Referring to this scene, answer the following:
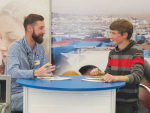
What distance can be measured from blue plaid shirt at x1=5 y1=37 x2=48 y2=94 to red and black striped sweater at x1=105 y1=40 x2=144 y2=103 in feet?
3.16

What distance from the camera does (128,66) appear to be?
8.18 ft

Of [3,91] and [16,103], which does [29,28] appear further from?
[3,91]

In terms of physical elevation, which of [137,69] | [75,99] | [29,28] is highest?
[29,28]

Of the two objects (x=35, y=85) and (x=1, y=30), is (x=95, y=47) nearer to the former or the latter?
(x=1, y=30)

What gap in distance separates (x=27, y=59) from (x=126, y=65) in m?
1.13

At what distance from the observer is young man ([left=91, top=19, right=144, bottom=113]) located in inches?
88.7

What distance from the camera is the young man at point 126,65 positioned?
225 centimetres

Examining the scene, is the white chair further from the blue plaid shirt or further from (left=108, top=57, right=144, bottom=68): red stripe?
(left=108, top=57, right=144, bottom=68): red stripe

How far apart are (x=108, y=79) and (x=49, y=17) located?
1.97 metres

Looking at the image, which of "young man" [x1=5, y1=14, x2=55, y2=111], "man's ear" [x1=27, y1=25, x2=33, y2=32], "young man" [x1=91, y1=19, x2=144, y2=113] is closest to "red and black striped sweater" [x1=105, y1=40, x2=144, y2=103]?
"young man" [x1=91, y1=19, x2=144, y2=113]

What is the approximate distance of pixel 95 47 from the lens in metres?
3.67

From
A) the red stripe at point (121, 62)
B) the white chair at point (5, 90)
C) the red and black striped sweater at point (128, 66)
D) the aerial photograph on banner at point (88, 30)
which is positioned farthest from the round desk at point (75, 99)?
the aerial photograph on banner at point (88, 30)

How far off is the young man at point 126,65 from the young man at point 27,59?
2.25ft

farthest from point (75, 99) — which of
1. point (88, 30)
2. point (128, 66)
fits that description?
point (88, 30)
